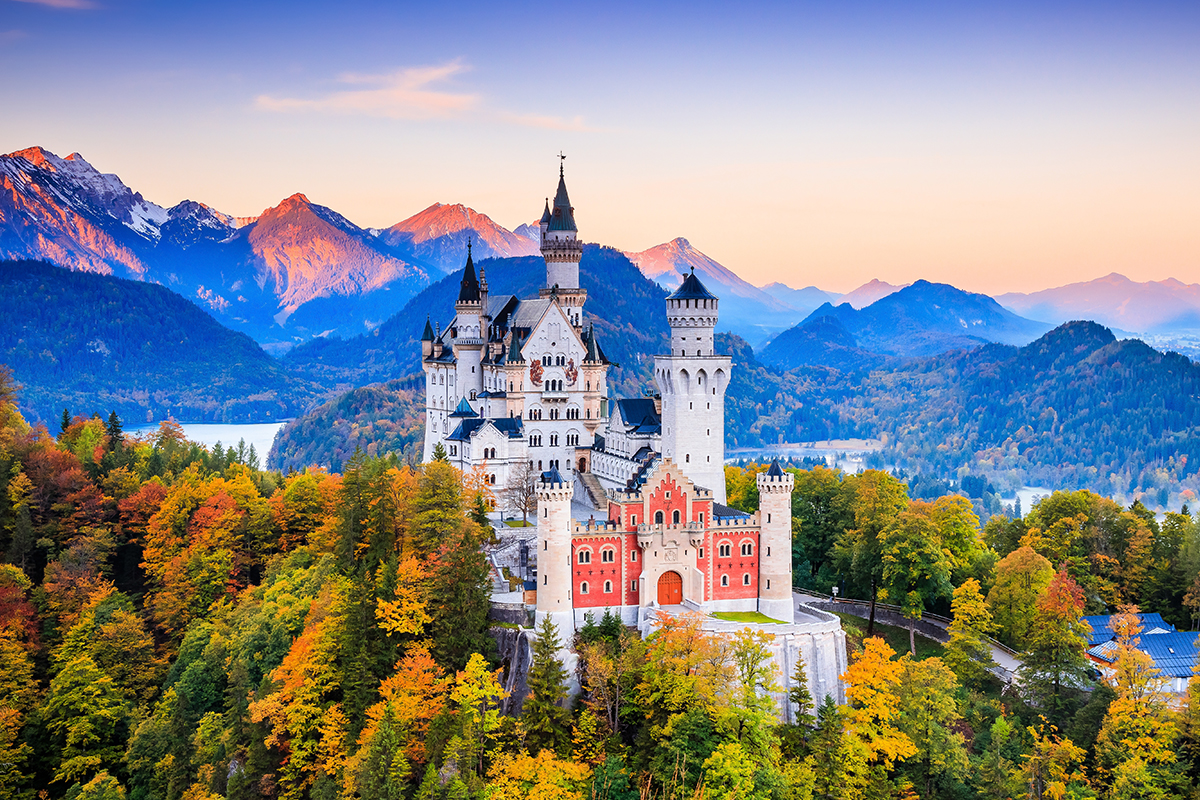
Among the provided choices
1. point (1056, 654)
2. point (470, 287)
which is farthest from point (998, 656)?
point (470, 287)

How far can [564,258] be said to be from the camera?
81500 millimetres

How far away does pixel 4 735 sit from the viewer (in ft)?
180

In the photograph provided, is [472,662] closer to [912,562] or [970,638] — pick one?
[970,638]

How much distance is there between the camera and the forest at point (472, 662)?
44.0 meters

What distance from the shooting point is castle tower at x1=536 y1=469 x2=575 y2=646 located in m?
50.1

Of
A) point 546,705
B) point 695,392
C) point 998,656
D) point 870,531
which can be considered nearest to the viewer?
point 546,705

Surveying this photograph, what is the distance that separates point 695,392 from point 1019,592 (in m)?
22.4

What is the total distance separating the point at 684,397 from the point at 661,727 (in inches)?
869

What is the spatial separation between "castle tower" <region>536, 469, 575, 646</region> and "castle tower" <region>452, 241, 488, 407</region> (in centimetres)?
3288

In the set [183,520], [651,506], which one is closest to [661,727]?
[651,506]

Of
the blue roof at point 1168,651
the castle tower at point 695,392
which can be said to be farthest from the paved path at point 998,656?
the castle tower at point 695,392

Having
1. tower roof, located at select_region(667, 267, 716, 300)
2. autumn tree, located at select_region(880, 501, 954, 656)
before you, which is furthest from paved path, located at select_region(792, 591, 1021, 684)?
tower roof, located at select_region(667, 267, 716, 300)

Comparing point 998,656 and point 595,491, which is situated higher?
point 595,491

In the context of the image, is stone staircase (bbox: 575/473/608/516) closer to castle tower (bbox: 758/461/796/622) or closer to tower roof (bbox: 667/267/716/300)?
tower roof (bbox: 667/267/716/300)
